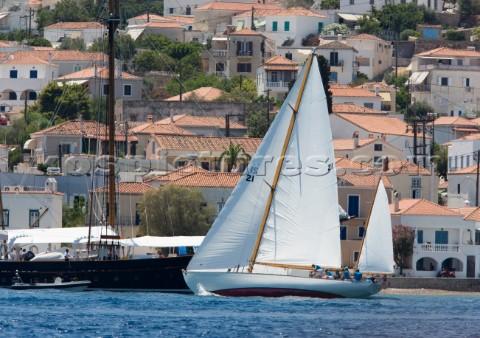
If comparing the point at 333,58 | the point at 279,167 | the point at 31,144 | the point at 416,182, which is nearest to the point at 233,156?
the point at 416,182

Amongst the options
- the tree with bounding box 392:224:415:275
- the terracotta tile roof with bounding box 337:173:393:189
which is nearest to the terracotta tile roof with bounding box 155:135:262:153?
the terracotta tile roof with bounding box 337:173:393:189

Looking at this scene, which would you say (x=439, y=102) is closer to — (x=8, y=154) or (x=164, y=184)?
(x=8, y=154)

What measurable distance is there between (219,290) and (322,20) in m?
88.6

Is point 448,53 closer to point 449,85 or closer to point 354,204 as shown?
point 449,85

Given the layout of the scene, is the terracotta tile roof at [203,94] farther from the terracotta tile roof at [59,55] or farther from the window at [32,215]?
the window at [32,215]

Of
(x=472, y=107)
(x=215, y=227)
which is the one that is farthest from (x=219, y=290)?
(x=472, y=107)

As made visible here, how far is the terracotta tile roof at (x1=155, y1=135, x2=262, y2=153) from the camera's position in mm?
111000

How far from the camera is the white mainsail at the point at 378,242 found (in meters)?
78.1

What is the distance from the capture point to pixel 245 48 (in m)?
148

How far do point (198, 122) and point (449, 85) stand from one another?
29.5 meters

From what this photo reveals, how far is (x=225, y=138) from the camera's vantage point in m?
113

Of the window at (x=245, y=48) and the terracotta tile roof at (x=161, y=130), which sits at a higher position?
the window at (x=245, y=48)

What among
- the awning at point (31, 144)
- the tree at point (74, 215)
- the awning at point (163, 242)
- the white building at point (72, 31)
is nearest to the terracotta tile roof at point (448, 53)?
the white building at point (72, 31)

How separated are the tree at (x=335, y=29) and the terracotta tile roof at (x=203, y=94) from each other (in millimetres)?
20690
